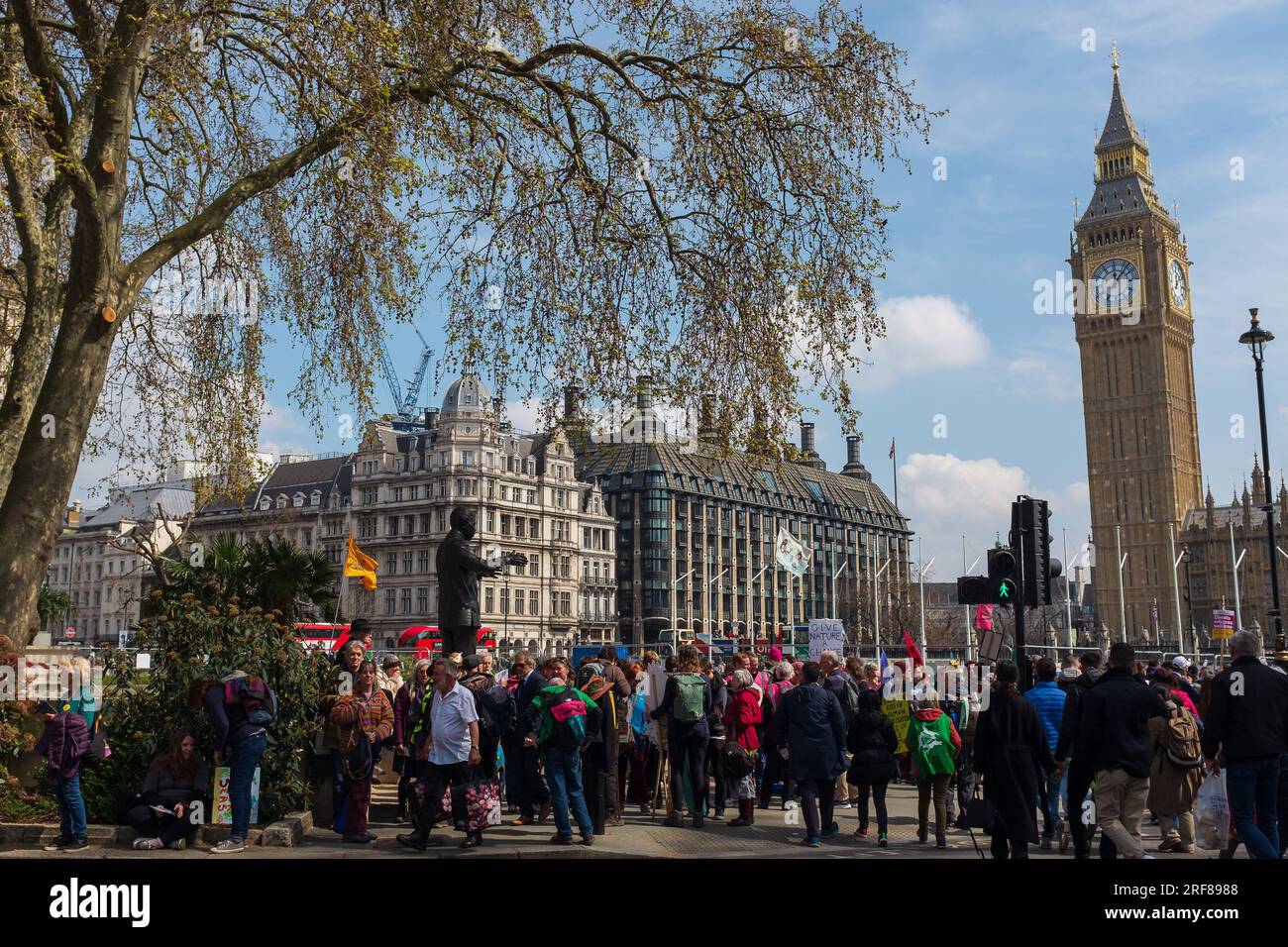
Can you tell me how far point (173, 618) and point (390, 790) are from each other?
530 centimetres

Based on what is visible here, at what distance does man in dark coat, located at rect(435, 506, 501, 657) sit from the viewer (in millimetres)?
16062

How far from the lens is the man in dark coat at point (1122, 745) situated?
424 inches

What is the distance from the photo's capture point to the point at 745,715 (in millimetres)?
16172

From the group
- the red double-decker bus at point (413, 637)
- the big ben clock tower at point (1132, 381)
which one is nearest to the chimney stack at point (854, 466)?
the big ben clock tower at point (1132, 381)

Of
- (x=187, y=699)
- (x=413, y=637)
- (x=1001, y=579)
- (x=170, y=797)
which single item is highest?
(x=1001, y=579)

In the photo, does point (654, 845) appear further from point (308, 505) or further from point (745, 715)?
point (308, 505)

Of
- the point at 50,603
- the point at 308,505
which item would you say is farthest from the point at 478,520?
the point at 50,603

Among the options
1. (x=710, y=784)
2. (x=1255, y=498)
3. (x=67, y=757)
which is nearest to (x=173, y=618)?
(x=67, y=757)

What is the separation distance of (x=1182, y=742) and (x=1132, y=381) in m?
128

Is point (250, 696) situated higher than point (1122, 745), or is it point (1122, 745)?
point (250, 696)

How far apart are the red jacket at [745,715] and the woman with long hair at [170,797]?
679 cm

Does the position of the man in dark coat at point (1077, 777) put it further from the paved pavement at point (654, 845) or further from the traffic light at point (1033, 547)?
the traffic light at point (1033, 547)
